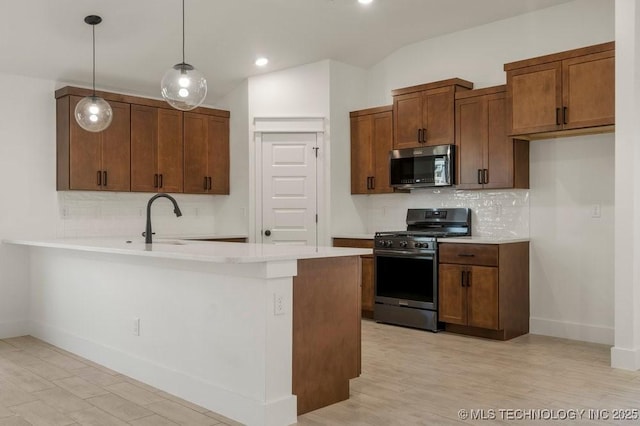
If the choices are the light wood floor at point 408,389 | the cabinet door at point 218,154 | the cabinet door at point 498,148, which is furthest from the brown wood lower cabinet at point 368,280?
the cabinet door at point 218,154

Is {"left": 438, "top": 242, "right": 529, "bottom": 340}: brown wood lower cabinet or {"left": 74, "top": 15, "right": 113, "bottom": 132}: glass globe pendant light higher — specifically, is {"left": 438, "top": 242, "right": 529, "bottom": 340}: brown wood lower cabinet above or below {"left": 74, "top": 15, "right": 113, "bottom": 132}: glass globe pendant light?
below

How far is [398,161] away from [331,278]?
3010 millimetres

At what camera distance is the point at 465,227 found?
586cm

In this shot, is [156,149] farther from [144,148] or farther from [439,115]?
[439,115]

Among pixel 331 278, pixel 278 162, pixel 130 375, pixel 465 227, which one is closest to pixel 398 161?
pixel 465 227

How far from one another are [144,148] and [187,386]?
3572 mm

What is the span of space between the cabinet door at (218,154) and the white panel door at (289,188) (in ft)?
2.09

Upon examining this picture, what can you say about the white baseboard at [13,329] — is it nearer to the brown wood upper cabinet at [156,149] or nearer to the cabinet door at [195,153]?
the brown wood upper cabinet at [156,149]

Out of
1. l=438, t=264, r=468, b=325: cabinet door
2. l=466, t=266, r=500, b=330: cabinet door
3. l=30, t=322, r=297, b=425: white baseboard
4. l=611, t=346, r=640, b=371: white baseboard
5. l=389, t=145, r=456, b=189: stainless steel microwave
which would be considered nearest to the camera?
l=30, t=322, r=297, b=425: white baseboard

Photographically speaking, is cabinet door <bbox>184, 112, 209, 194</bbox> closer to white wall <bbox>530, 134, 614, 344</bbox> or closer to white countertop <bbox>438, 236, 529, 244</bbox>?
white countertop <bbox>438, 236, 529, 244</bbox>

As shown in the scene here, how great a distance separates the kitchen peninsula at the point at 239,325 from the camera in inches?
120

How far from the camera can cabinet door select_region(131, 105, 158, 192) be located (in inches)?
247

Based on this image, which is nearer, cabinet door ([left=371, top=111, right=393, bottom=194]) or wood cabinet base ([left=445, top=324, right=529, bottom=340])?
wood cabinet base ([left=445, top=324, right=529, bottom=340])

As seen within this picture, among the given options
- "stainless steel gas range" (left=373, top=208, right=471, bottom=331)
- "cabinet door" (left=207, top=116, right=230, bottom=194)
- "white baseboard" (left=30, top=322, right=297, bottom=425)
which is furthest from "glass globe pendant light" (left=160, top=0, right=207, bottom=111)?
"cabinet door" (left=207, top=116, right=230, bottom=194)
